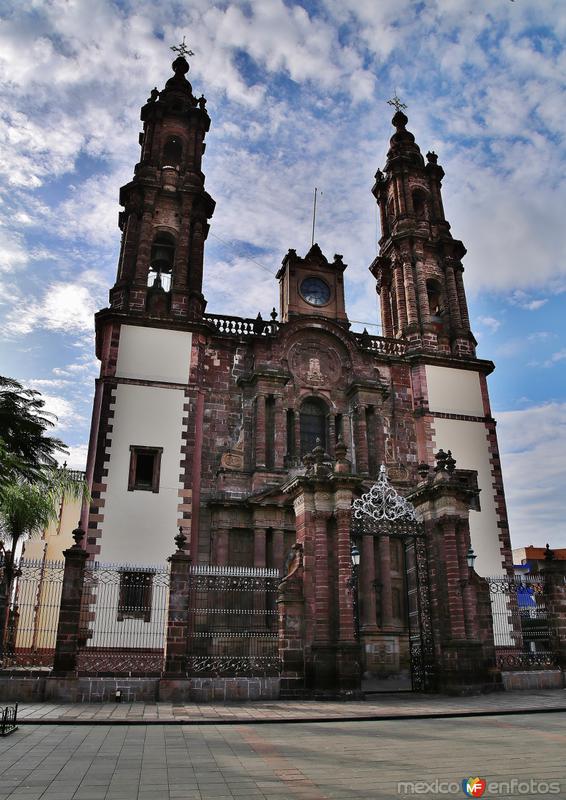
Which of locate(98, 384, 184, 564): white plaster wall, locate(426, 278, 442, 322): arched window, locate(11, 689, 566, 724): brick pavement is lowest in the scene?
locate(11, 689, 566, 724): brick pavement

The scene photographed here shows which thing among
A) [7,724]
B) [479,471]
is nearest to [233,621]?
[7,724]

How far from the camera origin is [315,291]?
1037 inches

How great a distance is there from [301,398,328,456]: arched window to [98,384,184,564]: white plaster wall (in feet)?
16.0

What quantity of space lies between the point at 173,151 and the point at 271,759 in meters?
26.7

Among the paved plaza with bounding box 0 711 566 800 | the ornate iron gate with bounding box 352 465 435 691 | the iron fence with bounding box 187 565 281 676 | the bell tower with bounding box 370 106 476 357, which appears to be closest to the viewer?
the paved plaza with bounding box 0 711 566 800

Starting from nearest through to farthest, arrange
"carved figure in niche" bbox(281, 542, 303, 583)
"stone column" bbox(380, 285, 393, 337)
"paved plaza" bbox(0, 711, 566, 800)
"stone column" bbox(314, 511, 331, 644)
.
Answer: "paved plaza" bbox(0, 711, 566, 800) → "stone column" bbox(314, 511, 331, 644) → "carved figure in niche" bbox(281, 542, 303, 583) → "stone column" bbox(380, 285, 393, 337)

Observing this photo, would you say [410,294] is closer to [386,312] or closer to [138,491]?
[386,312]

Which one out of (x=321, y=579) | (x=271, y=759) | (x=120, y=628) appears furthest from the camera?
(x=120, y=628)

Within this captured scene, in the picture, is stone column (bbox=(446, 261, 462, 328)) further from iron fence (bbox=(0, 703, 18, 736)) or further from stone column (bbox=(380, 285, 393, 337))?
iron fence (bbox=(0, 703, 18, 736))

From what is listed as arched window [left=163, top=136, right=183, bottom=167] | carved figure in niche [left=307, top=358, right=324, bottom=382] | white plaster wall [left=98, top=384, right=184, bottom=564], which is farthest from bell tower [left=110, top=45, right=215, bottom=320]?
carved figure in niche [left=307, top=358, right=324, bottom=382]

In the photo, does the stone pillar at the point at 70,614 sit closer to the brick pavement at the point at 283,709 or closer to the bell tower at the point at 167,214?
the brick pavement at the point at 283,709

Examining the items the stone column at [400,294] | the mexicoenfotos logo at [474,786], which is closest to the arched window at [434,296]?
the stone column at [400,294]

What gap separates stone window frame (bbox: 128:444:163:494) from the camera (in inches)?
786

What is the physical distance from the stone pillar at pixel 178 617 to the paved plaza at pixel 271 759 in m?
3.13
